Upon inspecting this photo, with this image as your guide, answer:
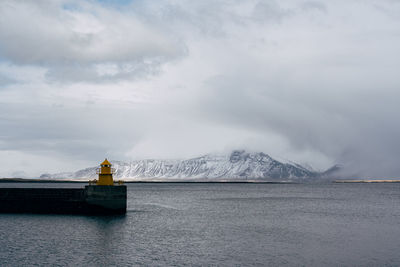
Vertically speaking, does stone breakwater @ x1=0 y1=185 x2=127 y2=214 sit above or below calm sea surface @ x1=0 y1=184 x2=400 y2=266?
above

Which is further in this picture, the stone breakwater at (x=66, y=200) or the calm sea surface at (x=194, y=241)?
the stone breakwater at (x=66, y=200)

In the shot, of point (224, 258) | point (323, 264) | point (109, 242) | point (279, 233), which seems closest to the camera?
point (323, 264)

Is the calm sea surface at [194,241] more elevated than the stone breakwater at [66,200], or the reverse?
the stone breakwater at [66,200]

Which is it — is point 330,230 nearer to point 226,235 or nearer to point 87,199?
point 226,235

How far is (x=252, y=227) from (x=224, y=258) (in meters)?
19.1

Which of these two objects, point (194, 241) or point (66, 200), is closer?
point (194, 241)

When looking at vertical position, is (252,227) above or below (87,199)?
below

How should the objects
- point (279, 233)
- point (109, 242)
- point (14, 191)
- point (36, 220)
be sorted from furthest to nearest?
1. point (14, 191)
2. point (36, 220)
3. point (279, 233)
4. point (109, 242)

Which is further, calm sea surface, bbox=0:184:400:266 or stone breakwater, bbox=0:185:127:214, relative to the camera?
stone breakwater, bbox=0:185:127:214

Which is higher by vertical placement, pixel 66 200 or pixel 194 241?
pixel 66 200

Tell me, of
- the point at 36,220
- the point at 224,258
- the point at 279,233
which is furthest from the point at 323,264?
the point at 36,220

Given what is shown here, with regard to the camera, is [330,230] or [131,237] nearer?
[131,237]

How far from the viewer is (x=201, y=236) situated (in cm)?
4375

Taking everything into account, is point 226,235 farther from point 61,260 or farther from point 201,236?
point 61,260
